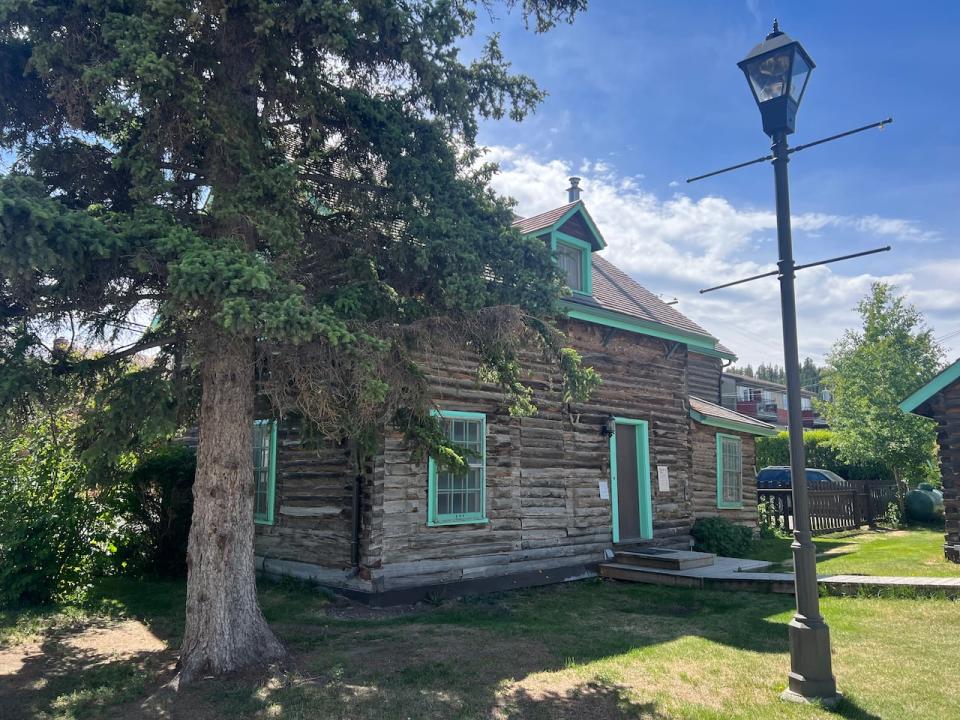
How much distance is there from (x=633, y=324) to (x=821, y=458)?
1736 cm

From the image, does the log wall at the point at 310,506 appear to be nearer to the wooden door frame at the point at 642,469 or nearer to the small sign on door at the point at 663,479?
the wooden door frame at the point at 642,469

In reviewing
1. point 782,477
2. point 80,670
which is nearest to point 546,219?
point 80,670

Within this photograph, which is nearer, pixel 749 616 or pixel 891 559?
pixel 749 616

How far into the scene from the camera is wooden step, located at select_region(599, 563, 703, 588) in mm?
10739

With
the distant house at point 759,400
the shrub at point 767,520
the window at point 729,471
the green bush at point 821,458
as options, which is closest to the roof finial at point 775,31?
the window at point 729,471

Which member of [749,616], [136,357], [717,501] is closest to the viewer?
[136,357]

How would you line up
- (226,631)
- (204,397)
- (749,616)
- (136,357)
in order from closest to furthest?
(226,631) → (204,397) → (136,357) → (749,616)

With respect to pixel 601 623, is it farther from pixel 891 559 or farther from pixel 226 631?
pixel 891 559

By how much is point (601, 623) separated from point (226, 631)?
451 cm

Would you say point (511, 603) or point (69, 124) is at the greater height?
point (69, 124)

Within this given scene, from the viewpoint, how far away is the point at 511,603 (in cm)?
980

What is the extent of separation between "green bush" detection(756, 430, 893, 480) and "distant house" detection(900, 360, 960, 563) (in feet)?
31.6

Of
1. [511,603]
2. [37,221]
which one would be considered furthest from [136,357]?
[511,603]

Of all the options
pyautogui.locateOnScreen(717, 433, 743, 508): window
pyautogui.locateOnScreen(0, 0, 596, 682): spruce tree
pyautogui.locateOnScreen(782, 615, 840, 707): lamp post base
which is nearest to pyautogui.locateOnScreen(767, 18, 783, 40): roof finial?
pyautogui.locateOnScreen(0, 0, 596, 682): spruce tree
